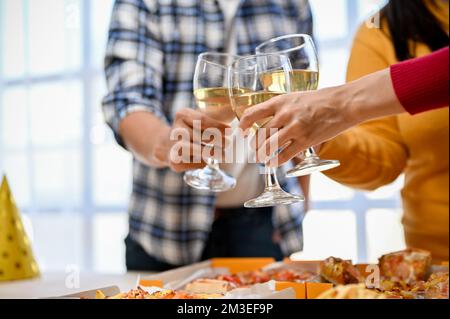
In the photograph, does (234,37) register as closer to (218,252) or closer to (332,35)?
(218,252)

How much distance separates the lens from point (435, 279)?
60 centimetres

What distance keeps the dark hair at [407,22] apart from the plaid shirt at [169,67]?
7.5 inches

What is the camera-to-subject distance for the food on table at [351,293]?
485 millimetres

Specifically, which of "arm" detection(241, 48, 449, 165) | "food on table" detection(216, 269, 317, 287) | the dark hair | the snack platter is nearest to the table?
the snack platter

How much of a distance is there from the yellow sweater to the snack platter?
212mm

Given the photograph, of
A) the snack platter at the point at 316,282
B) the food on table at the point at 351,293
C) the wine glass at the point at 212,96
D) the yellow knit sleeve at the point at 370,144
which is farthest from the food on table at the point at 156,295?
the yellow knit sleeve at the point at 370,144

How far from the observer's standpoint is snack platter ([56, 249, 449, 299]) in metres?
0.52

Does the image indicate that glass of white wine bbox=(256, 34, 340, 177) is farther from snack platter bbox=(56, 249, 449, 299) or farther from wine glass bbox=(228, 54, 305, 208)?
snack platter bbox=(56, 249, 449, 299)

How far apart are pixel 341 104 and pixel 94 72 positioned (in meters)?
1.05

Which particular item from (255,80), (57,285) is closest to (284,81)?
(255,80)

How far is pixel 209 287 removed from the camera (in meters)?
0.61

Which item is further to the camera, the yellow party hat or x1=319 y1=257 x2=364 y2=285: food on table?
the yellow party hat

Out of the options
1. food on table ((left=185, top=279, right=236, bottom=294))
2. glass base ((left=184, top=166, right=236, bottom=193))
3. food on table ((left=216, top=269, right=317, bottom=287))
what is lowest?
food on table ((left=216, top=269, right=317, bottom=287))

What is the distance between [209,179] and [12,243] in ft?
1.19
